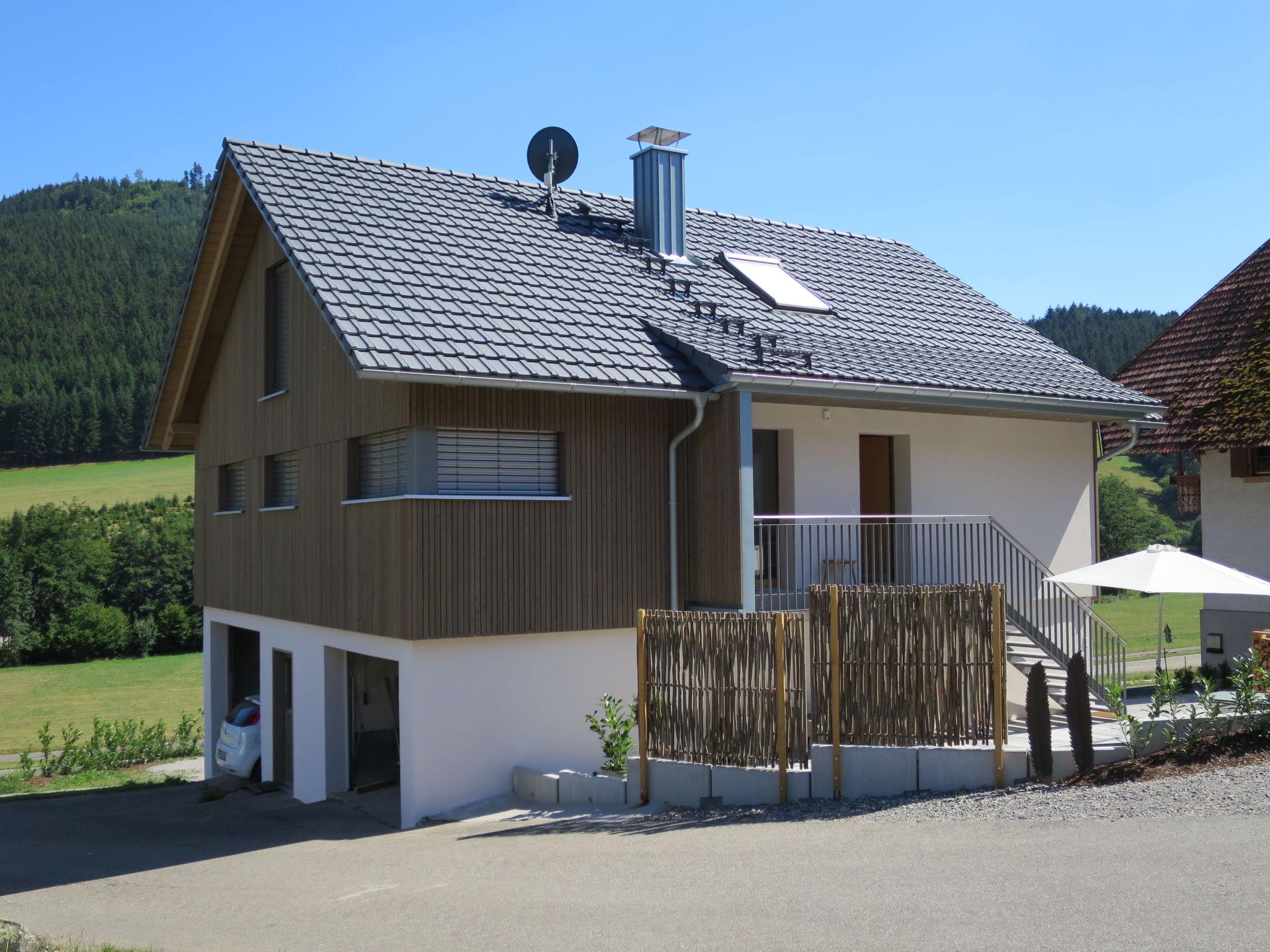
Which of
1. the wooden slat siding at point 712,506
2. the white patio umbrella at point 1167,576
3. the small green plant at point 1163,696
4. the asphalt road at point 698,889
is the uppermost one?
the wooden slat siding at point 712,506

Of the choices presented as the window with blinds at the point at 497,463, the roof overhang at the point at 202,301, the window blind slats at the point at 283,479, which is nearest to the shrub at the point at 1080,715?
the window with blinds at the point at 497,463

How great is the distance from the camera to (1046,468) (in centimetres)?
1752

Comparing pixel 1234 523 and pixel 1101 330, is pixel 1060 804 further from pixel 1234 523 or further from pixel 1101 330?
pixel 1101 330

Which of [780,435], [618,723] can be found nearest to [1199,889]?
[618,723]

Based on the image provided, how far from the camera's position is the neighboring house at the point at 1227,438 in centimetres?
1895

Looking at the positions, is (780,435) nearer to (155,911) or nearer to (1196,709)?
(1196,709)

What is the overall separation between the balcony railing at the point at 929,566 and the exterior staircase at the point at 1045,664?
0.15 meters

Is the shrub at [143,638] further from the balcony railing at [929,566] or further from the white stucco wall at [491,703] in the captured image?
the balcony railing at [929,566]

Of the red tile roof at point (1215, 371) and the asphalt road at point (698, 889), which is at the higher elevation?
the red tile roof at point (1215, 371)

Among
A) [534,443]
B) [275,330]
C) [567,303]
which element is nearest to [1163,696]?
[534,443]

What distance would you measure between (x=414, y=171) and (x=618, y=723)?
338 inches

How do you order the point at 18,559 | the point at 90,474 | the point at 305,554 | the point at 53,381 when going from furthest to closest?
the point at 53,381
the point at 90,474
the point at 18,559
the point at 305,554

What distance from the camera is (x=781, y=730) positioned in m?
10.5

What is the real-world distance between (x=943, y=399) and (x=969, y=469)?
8.12 feet
